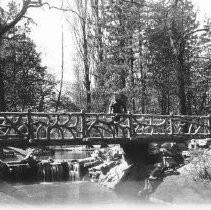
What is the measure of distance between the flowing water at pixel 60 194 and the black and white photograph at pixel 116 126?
0.05 m

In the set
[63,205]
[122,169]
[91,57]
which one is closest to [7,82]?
[91,57]

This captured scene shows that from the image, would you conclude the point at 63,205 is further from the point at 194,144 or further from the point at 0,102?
the point at 0,102

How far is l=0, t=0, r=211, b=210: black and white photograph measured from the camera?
16328mm

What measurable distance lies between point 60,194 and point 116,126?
417 cm

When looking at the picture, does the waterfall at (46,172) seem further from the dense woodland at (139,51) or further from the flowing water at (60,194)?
the dense woodland at (139,51)

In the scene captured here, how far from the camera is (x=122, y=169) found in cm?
1983

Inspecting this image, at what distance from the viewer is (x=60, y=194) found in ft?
60.8

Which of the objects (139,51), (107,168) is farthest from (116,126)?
(139,51)

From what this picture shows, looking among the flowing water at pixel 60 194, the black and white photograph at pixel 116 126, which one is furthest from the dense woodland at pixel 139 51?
the flowing water at pixel 60 194

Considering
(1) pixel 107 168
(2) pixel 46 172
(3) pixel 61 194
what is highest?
(1) pixel 107 168

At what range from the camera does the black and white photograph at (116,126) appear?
1633cm

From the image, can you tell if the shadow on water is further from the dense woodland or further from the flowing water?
the dense woodland

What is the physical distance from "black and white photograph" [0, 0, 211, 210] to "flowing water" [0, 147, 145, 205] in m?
0.05

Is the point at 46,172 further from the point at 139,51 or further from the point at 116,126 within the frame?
the point at 139,51
